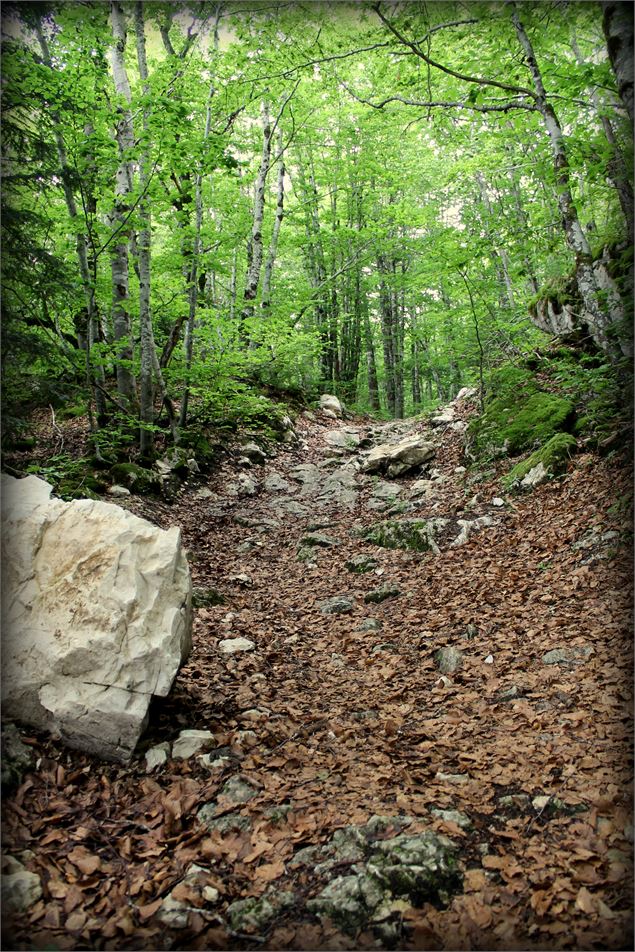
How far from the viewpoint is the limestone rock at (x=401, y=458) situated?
11.5m

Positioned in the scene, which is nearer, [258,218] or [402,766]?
[402,766]

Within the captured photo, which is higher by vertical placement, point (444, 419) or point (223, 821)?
point (444, 419)

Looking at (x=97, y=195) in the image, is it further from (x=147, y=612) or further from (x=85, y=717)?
(x=85, y=717)

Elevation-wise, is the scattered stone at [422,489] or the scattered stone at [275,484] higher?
the scattered stone at [275,484]

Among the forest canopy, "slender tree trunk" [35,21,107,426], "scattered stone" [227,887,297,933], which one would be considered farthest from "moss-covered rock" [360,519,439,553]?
"scattered stone" [227,887,297,933]

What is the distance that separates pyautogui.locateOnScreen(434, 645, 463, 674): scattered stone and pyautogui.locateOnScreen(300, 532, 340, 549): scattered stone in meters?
3.72

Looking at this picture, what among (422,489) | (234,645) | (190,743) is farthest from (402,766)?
(422,489)

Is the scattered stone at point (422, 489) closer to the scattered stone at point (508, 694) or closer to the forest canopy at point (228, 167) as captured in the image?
the forest canopy at point (228, 167)

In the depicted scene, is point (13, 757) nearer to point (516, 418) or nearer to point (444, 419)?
point (516, 418)

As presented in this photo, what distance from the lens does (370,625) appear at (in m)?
5.79

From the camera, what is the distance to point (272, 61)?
7.00 m

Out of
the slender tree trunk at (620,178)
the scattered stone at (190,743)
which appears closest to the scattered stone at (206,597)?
the scattered stone at (190,743)

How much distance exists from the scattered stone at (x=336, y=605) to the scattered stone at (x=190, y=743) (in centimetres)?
284

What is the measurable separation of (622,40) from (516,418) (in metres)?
6.46
